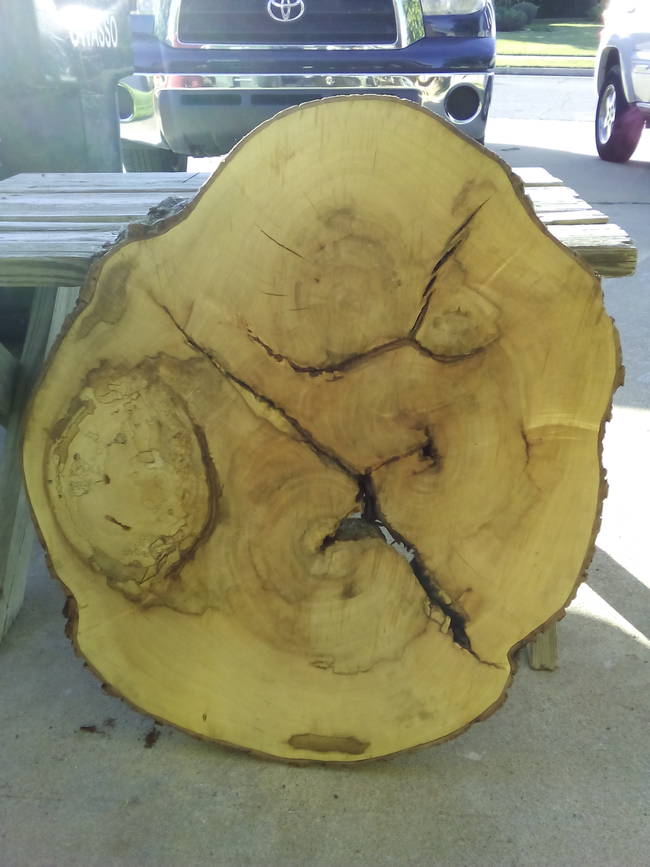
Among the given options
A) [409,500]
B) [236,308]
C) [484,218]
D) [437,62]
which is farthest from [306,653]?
[437,62]

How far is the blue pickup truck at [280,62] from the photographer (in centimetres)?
427

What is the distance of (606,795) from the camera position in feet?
5.46

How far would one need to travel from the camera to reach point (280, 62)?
4.30 meters

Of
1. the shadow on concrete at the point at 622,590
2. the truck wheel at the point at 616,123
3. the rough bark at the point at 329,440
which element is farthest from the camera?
the truck wheel at the point at 616,123

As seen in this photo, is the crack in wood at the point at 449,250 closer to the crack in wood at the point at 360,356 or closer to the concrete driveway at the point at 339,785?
the crack in wood at the point at 360,356

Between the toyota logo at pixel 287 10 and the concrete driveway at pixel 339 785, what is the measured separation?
3172mm

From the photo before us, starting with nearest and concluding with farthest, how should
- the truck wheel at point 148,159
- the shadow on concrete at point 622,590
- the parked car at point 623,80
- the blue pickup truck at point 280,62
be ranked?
the shadow on concrete at point 622,590 → the blue pickup truck at point 280,62 → the truck wheel at point 148,159 → the parked car at point 623,80

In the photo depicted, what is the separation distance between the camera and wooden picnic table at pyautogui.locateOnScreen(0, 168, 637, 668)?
1.74 metres

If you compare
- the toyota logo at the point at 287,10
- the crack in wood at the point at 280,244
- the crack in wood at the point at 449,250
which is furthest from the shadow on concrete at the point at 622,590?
the toyota logo at the point at 287,10

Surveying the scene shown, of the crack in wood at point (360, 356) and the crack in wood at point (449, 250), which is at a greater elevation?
the crack in wood at point (449, 250)

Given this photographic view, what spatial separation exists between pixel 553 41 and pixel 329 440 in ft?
A: 65.8

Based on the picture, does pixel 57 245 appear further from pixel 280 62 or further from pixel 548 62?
pixel 548 62

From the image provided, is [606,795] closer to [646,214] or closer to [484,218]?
[484,218]

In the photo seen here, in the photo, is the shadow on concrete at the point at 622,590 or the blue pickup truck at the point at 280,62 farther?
the blue pickup truck at the point at 280,62
